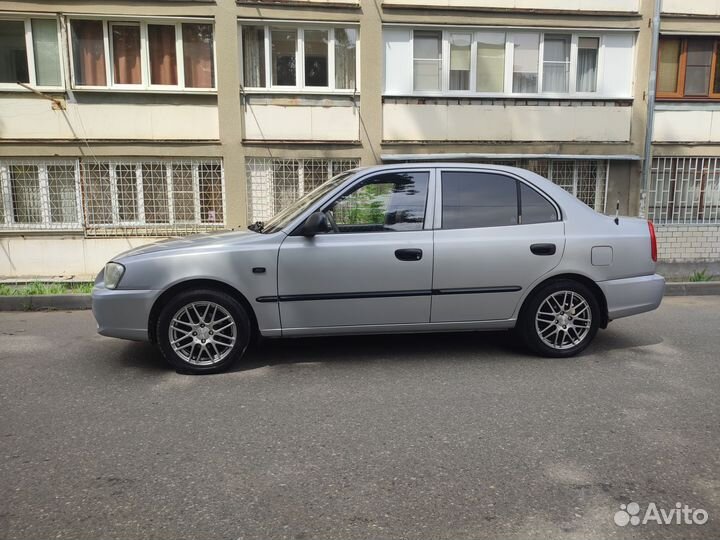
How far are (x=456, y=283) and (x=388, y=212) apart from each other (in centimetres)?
86

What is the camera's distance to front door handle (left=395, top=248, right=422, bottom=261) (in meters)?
4.82

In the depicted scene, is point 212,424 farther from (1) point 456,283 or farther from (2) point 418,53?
(2) point 418,53

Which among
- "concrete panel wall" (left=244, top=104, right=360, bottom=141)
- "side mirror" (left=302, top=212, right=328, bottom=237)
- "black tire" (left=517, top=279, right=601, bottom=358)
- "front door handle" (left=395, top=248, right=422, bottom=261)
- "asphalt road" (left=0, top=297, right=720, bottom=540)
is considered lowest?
"asphalt road" (left=0, top=297, right=720, bottom=540)

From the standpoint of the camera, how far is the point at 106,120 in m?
10.6

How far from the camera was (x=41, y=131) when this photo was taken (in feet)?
34.4

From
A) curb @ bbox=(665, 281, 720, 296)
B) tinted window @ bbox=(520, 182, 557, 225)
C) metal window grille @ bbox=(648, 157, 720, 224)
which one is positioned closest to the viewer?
tinted window @ bbox=(520, 182, 557, 225)

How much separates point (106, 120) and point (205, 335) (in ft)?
24.9

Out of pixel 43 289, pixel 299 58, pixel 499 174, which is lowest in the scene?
pixel 43 289

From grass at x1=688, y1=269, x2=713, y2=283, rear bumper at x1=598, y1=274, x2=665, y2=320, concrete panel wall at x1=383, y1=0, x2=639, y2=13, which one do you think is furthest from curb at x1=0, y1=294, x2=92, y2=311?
grass at x1=688, y1=269, x2=713, y2=283

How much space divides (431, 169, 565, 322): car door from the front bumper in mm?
2442

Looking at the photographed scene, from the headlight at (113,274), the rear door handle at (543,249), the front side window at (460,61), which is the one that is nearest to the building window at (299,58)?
the front side window at (460,61)

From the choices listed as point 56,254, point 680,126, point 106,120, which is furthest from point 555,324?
point 56,254

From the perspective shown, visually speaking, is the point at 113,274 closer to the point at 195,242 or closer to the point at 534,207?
the point at 195,242

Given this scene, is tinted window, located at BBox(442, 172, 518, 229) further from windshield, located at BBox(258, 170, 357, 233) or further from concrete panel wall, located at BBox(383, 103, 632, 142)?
concrete panel wall, located at BBox(383, 103, 632, 142)
